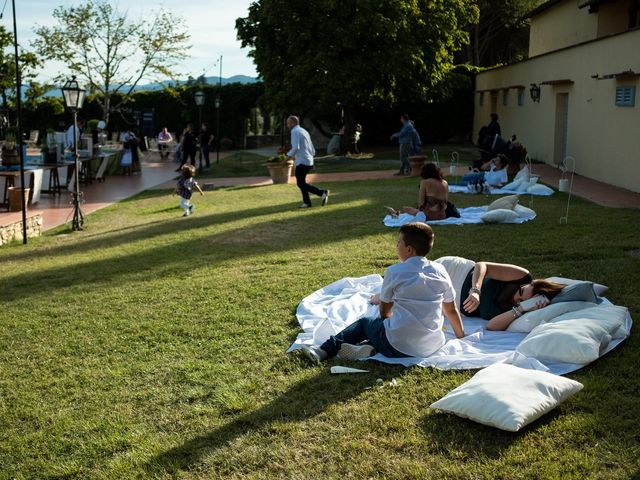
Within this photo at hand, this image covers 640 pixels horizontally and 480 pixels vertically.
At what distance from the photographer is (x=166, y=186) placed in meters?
20.6

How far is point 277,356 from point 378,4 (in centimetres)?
2231

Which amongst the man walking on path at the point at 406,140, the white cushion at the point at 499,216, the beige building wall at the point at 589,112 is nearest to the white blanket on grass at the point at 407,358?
the white cushion at the point at 499,216

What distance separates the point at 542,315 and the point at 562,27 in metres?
24.1

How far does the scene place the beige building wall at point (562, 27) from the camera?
79.4ft

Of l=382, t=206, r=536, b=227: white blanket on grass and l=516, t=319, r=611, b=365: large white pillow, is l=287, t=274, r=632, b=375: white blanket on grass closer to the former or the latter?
l=516, t=319, r=611, b=365: large white pillow

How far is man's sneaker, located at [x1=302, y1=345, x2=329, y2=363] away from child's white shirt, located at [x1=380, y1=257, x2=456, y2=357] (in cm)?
49

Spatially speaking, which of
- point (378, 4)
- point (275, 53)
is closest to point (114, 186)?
point (275, 53)

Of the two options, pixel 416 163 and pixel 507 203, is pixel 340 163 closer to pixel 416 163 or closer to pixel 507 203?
pixel 416 163

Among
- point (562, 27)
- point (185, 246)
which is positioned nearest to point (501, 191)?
point (185, 246)

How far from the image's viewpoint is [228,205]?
51.0ft

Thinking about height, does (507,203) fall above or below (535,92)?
below

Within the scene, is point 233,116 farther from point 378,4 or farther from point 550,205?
point 550,205

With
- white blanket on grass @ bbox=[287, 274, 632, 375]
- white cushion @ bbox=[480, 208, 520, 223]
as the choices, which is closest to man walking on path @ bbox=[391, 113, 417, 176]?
white cushion @ bbox=[480, 208, 520, 223]

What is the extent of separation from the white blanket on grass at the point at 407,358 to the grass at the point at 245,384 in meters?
0.16
